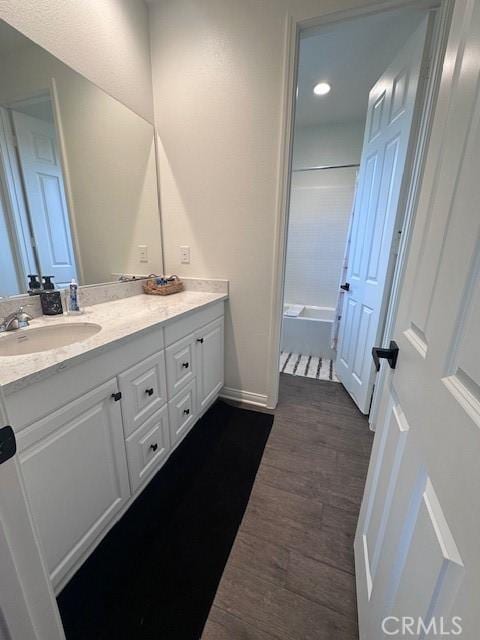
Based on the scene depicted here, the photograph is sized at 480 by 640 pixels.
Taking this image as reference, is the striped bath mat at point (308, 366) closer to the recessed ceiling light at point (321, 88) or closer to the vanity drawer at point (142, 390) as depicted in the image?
the vanity drawer at point (142, 390)

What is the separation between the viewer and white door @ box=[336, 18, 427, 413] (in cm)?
155

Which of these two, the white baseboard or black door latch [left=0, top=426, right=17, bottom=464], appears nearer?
black door latch [left=0, top=426, right=17, bottom=464]

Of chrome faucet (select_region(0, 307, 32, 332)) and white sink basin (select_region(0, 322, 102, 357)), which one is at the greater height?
chrome faucet (select_region(0, 307, 32, 332))

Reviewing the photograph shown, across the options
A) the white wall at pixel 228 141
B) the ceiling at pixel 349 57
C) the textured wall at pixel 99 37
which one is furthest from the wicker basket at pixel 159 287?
the ceiling at pixel 349 57

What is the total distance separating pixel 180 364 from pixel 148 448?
441 mm

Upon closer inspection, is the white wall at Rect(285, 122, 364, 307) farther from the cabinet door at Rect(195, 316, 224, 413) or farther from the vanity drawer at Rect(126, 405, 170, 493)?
the vanity drawer at Rect(126, 405, 170, 493)

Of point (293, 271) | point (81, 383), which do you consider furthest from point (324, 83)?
point (81, 383)

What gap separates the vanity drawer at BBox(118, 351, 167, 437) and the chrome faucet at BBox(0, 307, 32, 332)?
19.5 inches

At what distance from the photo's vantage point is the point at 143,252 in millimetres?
1933

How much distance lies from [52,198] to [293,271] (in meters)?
2.87

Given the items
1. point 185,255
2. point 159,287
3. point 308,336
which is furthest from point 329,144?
point 159,287

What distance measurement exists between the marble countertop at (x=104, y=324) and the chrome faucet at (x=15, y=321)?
0.03 m

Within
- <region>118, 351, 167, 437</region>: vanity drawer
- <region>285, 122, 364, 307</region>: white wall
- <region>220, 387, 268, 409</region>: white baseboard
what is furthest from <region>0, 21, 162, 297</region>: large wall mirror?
<region>285, 122, 364, 307</region>: white wall

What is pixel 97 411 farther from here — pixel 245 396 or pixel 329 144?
pixel 329 144
